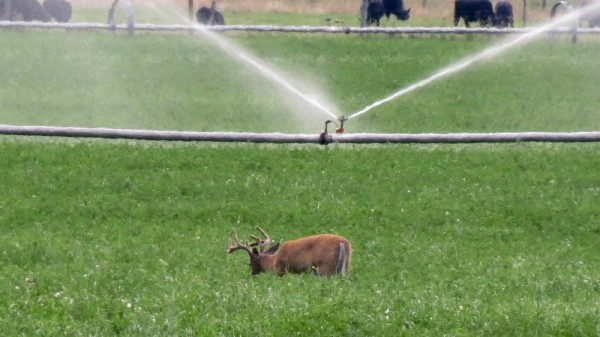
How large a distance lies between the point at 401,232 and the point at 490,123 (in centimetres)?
1009

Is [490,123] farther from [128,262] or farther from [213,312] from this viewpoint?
[213,312]

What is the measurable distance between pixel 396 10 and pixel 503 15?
6.54m

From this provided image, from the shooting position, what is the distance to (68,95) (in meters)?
28.0

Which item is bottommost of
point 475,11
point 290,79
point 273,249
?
point 273,249

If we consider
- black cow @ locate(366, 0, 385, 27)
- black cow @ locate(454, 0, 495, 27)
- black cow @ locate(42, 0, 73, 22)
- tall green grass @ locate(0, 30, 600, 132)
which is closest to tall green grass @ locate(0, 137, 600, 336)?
tall green grass @ locate(0, 30, 600, 132)

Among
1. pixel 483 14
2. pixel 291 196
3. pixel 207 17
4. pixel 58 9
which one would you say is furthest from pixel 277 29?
pixel 291 196

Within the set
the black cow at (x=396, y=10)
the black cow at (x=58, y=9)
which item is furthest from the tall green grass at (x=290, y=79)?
the black cow at (x=396, y=10)

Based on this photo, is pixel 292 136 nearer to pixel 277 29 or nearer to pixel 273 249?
pixel 273 249

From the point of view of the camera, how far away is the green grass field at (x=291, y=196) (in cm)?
1072

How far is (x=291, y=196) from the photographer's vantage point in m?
17.4

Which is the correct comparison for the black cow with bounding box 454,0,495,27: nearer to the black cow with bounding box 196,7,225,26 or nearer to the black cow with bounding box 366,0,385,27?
the black cow with bounding box 366,0,385,27

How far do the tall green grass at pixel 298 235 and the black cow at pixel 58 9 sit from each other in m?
23.3

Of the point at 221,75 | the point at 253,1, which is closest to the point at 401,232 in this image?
the point at 221,75

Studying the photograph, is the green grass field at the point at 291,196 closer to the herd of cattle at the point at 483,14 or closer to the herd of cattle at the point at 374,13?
the herd of cattle at the point at 374,13
